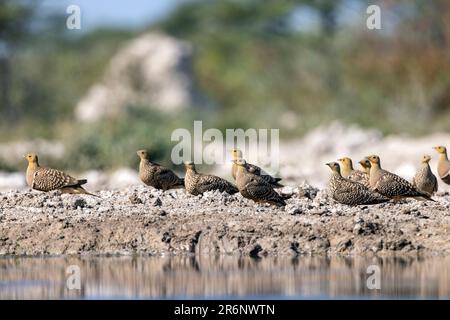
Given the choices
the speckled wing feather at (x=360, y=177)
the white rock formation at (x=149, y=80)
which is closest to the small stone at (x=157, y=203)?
the speckled wing feather at (x=360, y=177)

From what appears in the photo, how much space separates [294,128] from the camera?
98.7ft

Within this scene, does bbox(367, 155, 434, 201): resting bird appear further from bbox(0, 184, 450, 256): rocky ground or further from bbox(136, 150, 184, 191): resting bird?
bbox(136, 150, 184, 191): resting bird

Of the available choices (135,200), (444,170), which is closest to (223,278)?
(135,200)

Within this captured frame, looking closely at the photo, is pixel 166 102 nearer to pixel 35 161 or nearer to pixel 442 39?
pixel 442 39

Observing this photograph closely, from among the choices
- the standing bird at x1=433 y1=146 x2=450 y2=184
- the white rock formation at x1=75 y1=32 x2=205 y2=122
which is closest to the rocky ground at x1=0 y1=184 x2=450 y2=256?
the standing bird at x1=433 y1=146 x2=450 y2=184

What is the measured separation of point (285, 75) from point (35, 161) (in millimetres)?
26003

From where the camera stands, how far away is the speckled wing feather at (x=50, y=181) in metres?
13.3

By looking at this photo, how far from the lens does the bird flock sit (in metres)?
12.4

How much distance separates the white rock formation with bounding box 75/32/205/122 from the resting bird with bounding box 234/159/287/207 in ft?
65.7

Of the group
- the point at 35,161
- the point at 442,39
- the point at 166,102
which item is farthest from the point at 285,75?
the point at 35,161

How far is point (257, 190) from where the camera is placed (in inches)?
485

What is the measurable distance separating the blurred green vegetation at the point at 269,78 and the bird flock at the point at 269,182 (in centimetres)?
829

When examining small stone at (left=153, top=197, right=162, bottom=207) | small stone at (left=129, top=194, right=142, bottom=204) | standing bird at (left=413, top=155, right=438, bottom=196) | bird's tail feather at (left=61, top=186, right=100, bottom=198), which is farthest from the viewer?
standing bird at (left=413, top=155, right=438, bottom=196)

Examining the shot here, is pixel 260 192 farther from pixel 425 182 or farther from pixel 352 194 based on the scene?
pixel 425 182
